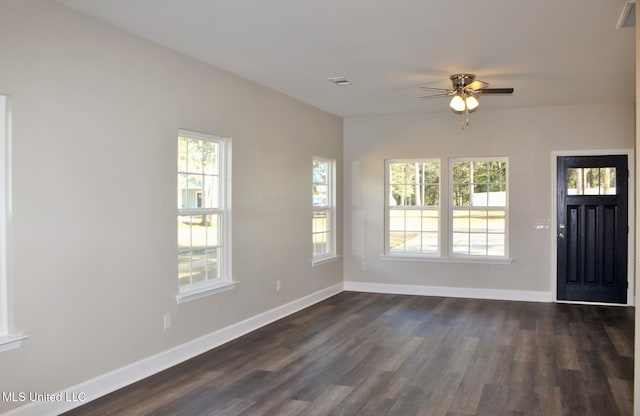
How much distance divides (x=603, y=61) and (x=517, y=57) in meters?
0.84

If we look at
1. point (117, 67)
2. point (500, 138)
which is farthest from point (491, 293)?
point (117, 67)

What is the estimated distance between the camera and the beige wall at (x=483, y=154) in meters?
7.03

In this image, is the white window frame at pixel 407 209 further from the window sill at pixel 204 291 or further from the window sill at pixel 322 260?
the window sill at pixel 204 291

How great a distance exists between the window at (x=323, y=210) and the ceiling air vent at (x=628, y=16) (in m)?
4.24

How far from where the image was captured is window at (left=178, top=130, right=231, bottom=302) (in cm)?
473

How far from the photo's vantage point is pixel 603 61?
481cm

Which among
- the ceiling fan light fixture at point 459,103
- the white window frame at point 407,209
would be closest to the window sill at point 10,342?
the ceiling fan light fixture at point 459,103

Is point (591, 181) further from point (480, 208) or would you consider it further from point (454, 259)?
point (454, 259)

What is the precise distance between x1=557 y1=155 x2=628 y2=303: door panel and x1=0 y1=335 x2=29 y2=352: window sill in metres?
6.39

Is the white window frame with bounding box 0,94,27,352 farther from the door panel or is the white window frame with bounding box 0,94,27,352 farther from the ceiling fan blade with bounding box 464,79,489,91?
the door panel

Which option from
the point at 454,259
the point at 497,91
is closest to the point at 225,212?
the point at 497,91

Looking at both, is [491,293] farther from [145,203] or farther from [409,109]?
[145,203]

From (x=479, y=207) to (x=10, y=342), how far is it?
6.09 meters

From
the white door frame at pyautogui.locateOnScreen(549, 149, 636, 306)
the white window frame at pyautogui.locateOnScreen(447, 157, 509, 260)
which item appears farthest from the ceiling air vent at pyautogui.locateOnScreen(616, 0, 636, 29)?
the white window frame at pyautogui.locateOnScreen(447, 157, 509, 260)
